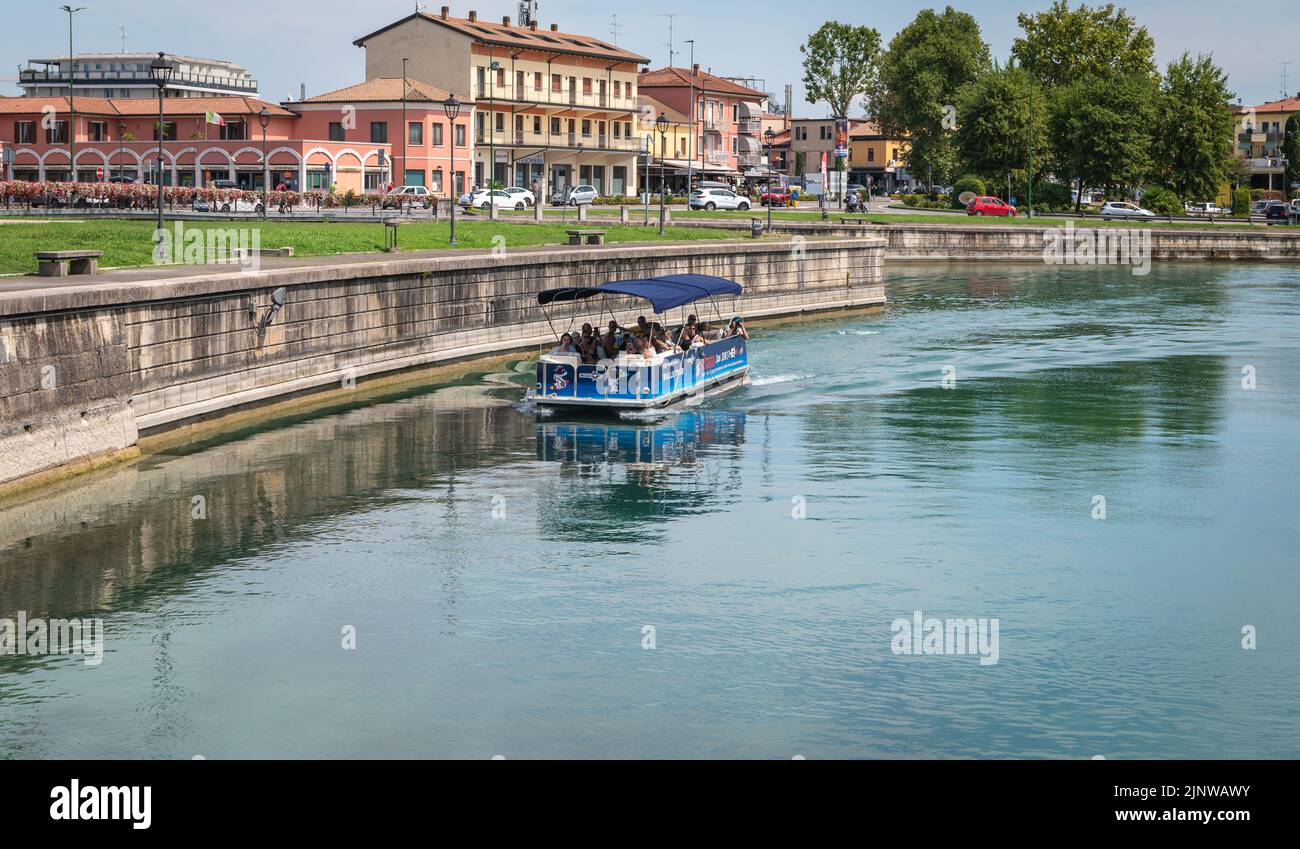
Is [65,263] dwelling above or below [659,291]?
above

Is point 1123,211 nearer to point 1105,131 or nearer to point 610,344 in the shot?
point 1105,131

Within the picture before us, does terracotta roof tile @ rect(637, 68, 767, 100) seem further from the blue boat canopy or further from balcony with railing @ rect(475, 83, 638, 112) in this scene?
the blue boat canopy

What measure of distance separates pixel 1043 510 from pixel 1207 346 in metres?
25.8

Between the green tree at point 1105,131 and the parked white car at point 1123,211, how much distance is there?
1688 mm

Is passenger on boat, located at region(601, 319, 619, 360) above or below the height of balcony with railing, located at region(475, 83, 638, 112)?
below

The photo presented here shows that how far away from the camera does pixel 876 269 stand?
62125 mm

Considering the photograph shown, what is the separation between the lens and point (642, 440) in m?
29.9

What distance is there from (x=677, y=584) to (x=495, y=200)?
203 ft

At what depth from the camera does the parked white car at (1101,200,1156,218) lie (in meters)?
95.6

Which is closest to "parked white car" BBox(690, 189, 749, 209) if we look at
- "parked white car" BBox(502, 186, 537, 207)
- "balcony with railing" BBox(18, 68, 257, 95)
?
"parked white car" BBox(502, 186, 537, 207)

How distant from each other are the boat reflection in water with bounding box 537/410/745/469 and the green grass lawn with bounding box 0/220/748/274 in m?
11.1

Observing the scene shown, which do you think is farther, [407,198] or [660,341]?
[407,198]

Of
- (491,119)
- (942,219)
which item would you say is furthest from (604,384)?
(491,119)

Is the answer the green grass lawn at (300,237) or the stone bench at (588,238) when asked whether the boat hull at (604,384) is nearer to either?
the green grass lawn at (300,237)
